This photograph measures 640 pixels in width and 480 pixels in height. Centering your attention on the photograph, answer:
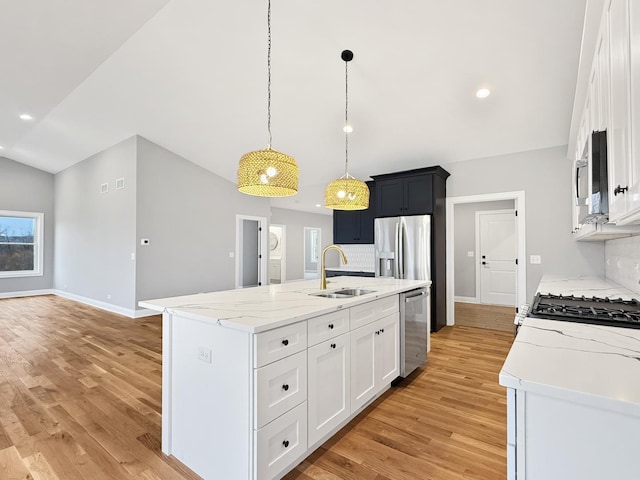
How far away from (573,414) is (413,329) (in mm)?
2280

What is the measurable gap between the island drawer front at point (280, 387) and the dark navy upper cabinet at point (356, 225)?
434cm

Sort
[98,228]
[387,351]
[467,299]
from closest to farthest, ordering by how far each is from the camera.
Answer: [387,351] → [98,228] → [467,299]

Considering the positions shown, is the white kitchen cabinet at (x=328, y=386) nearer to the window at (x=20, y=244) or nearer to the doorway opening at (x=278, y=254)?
the doorway opening at (x=278, y=254)

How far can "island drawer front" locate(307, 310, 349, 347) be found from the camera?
1803 mm

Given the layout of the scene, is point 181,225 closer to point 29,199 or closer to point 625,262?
point 29,199

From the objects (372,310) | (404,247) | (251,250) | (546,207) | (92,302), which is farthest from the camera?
(251,250)

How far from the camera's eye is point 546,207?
4.25 meters

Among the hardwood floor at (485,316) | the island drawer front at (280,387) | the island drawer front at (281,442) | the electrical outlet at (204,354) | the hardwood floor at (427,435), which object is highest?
the electrical outlet at (204,354)

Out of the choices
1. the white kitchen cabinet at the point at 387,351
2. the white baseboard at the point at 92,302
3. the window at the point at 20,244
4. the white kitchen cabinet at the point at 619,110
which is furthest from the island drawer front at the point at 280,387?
the window at the point at 20,244

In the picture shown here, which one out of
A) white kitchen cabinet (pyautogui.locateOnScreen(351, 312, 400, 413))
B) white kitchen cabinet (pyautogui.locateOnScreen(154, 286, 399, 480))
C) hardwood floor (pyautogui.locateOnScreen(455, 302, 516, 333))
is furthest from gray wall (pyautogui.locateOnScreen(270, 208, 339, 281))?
white kitchen cabinet (pyautogui.locateOnScreen(154, 286, 399, 480))

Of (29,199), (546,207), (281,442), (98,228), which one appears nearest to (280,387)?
(281,442)

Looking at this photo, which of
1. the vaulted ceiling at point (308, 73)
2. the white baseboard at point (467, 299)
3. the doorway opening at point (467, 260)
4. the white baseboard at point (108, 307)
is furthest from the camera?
the white baseboard at point (467, 299)

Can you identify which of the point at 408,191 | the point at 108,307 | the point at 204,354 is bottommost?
the point at 108,307

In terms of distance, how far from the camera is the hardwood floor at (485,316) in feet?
16.4
